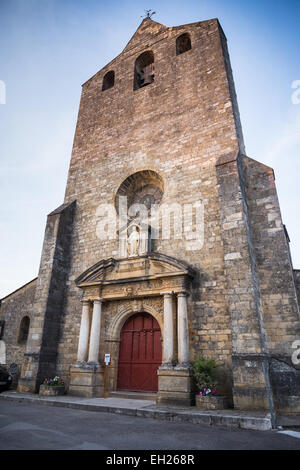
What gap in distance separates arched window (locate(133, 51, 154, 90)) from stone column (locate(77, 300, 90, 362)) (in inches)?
375

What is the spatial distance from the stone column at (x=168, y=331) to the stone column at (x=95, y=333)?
2.20 meters

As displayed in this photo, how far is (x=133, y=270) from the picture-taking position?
866 cm

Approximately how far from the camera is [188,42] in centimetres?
1248

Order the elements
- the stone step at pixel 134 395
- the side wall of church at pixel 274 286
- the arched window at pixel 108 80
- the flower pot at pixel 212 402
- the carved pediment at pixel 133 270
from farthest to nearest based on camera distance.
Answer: the arched window at pixel 108 80, the carved pediment at pixel 133 270, the stone step at pixel 134 395, the side wall of church at pixel 274 286, the flower pot at pixel 212 402

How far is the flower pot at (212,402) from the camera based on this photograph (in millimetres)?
6004

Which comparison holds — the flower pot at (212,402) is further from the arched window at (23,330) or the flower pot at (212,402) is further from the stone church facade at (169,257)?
the arched window at (23,330)

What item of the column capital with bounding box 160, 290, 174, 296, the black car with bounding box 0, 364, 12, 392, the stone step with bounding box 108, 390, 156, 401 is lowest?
the stone step with bounding box 108, 390, 156, 401

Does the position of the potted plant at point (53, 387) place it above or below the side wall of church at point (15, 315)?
below

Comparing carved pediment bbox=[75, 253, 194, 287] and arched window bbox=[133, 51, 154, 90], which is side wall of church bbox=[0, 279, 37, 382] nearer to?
carved pediment bbox=[75, 253, 194, 287]

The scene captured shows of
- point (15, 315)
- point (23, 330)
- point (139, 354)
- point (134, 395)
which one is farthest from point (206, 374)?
point (15, 315)

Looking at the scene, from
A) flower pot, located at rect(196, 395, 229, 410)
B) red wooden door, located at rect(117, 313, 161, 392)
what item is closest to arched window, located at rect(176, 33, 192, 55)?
red wooden door, located at rect(117, 313, 161, 392)

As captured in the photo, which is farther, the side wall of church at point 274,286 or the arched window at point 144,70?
the arched window at point 144,70

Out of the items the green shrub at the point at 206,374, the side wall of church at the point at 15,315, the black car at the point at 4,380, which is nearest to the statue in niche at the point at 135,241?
the green shrub at the point at 206,374

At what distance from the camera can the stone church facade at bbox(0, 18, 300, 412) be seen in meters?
6.71
